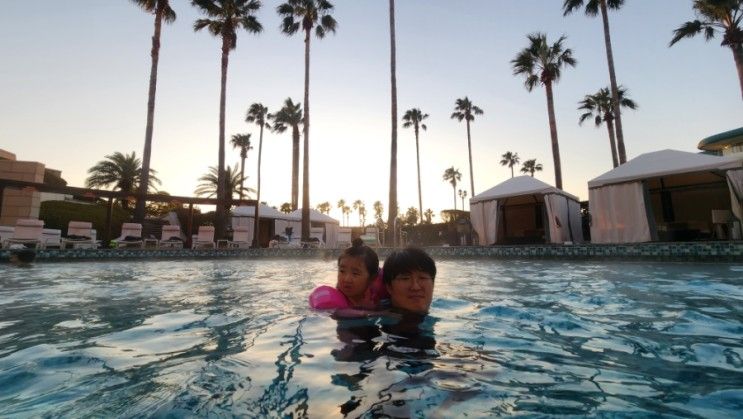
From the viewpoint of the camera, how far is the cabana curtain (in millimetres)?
13500

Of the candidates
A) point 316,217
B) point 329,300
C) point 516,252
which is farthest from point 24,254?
point 316,217

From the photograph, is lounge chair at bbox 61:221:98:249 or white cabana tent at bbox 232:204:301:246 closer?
lounge chair at bbox 61:221:98:249

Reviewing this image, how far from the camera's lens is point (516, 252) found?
13695 mm

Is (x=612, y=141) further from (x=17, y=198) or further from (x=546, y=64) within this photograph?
(x=17, y=198)

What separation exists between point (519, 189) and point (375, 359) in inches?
617

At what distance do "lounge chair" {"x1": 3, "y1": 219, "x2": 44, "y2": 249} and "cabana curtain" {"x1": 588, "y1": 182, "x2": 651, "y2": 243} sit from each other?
68.5 ft

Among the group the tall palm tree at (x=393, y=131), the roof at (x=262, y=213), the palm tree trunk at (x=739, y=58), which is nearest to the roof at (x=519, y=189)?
the tall palm tree at (x=393, y=131)

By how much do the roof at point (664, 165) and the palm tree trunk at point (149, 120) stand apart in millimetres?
20763

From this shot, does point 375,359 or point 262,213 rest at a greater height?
point 262,213

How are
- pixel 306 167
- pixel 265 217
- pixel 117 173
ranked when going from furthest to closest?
pixel 117 173 → pixel 265 217 → pixel 306 167

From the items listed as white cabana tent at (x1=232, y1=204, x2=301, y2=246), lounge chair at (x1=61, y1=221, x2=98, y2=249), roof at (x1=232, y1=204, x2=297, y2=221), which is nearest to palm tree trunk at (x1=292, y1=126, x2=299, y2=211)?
white cabana tent at (x1=232, y1=204, x2=301, y2=246)

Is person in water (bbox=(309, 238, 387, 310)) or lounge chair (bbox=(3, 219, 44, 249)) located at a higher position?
lounge chair (bbox=(3, 219, 44, 249))

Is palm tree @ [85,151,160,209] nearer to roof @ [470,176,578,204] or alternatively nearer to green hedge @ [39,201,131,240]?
green hedge @ [39,201,131,240]

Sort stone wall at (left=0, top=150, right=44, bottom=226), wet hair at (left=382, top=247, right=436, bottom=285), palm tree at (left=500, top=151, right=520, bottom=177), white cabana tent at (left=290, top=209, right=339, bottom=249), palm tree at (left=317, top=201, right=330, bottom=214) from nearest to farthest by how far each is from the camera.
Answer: wet hair at (left=382, top=247, right=436, bottom=285) → stone wall at (left=0, top=150, right=44, bottom=226) → white cabana tent at (left=290, top=209, right=339, bottom=249) → palm tree at (left=500, top=151, right=520, bottom=177) → palm tree at (left=317, top=201, right=330, bottom=214)
